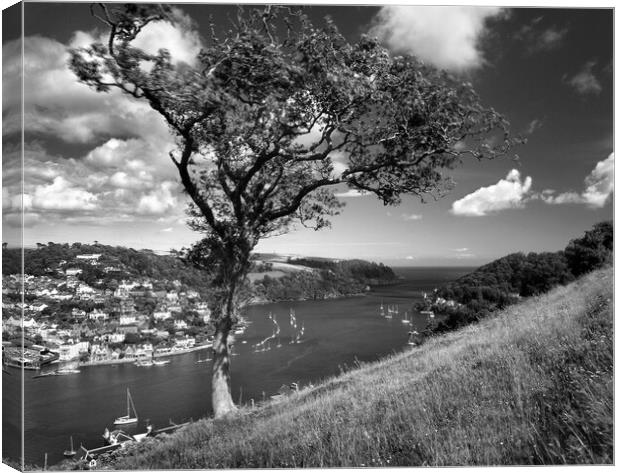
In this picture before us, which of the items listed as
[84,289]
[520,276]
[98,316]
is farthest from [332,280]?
[84,289]

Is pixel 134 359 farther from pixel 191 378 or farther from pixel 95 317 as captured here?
pixel 95 317

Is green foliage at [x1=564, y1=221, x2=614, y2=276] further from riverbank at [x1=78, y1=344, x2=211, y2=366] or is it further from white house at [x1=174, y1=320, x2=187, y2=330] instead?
riverbank at [x1=78, y1=344, x2=211, y2=366]

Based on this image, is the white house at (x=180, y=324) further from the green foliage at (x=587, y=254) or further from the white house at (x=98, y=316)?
the green foliage at (x=587, y=254)

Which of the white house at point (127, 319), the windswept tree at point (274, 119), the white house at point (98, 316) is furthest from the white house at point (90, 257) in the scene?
the white house at point (127, 319)

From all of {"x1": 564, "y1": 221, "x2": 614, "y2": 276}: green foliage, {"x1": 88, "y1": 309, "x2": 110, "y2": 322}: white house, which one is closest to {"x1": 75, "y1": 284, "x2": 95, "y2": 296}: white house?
{"x1": 88, "y1": 309, "x2": 110, "y2": 322}: white house

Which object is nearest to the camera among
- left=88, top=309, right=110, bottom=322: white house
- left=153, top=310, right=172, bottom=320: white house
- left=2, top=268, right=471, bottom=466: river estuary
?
left=2, top=268, right=471, bottom=466: river estuary

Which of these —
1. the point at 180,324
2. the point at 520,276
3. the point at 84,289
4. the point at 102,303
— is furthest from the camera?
the point at 180,324

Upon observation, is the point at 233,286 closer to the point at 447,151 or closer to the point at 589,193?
the point at 447,151

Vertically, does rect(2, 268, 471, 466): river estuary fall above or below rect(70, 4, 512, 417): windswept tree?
below

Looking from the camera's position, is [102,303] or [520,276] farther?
[102,303]
